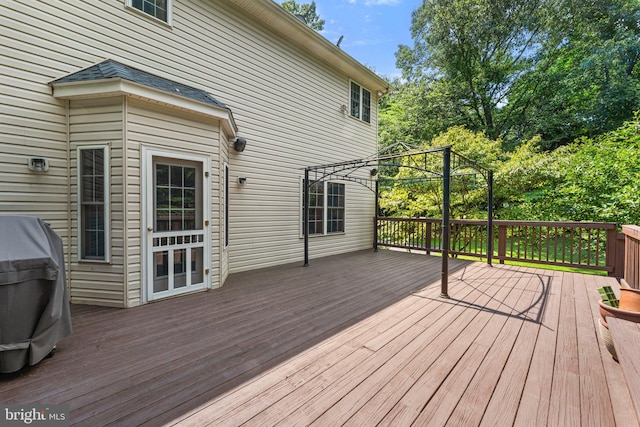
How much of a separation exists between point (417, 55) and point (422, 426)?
57.0 feet

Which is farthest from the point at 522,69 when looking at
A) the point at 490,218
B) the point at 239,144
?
the point at 239,144

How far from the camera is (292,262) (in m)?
6.33

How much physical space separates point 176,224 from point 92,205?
1004 mm

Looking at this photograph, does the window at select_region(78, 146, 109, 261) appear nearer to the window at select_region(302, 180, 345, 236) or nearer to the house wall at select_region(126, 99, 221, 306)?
the house wall at select_region(126, 99, 221, 306)

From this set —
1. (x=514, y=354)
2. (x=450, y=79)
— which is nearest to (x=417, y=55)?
(x=450, y=79)

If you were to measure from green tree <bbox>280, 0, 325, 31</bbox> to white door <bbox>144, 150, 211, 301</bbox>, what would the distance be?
58.6ft

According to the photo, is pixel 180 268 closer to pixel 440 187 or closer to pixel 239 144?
pixel 239 144

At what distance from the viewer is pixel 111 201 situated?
136 inches

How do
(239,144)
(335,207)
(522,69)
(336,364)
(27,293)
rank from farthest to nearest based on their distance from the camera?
(522,69) < (335,207) < (239,144) < (336,364) < (27,293)

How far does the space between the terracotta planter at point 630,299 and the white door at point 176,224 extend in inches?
186

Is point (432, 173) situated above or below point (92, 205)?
above

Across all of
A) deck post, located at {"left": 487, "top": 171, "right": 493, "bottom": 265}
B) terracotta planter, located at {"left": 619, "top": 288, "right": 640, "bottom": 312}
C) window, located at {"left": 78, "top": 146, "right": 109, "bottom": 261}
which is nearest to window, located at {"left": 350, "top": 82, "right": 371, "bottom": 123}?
deck post, located at {"left": 487, "top": 171, "right": 493, "bottom": 265}

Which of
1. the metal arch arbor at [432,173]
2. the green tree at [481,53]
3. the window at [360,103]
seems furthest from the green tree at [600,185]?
the green tree at [481,53]

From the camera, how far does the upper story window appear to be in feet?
13.3
